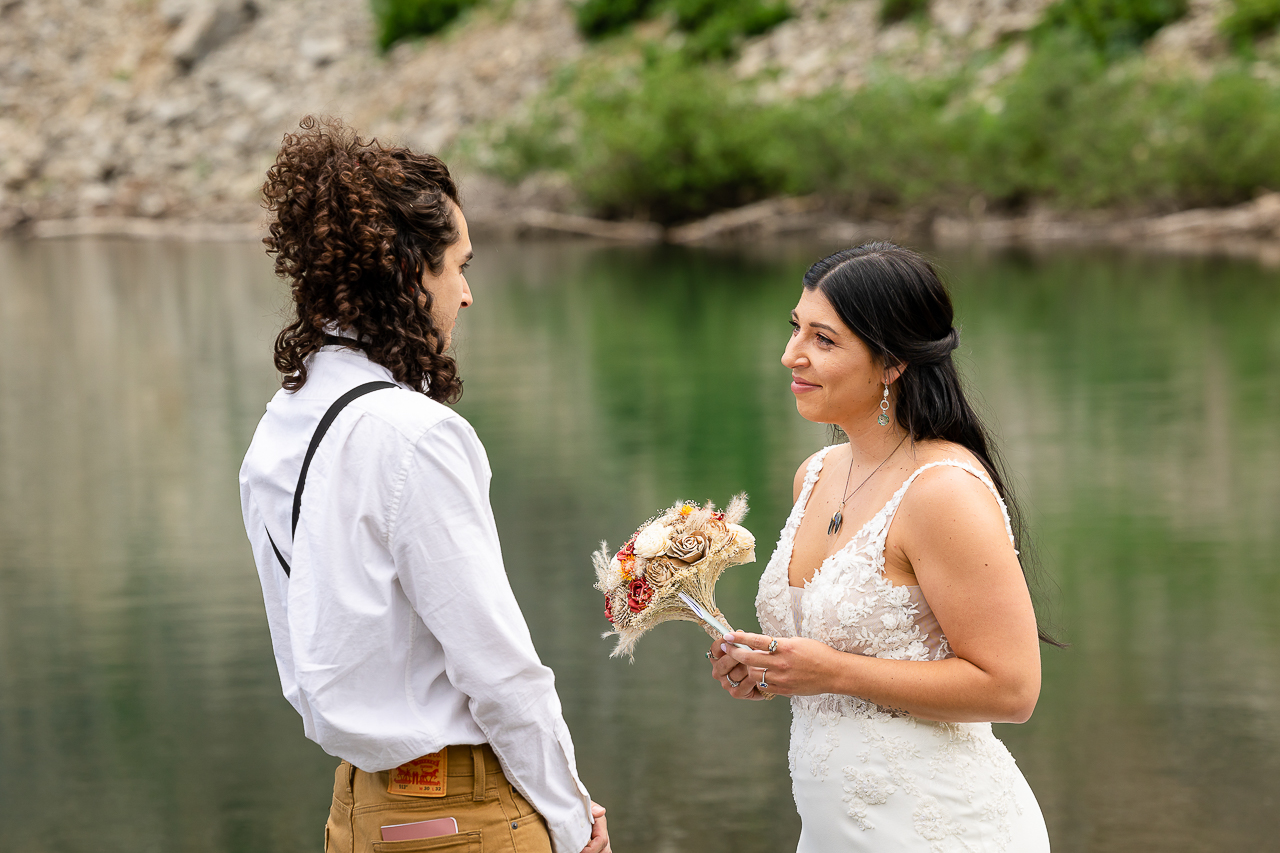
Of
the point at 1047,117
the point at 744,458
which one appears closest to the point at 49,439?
the point at 744,458

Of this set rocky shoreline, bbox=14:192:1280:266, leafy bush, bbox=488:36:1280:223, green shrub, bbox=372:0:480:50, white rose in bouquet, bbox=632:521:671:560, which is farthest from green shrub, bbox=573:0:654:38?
white rose in bouquet, bbox=632:521:671:560

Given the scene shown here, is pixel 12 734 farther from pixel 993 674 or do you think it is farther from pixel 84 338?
pixel 84 338

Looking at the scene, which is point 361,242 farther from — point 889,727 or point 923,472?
point 889,727

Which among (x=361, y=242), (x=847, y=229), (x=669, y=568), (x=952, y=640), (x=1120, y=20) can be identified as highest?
(x=1120, y=20)

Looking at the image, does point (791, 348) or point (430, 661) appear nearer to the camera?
point (430, 661)

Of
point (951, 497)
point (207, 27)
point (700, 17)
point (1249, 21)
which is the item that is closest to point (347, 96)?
point (207, 27)

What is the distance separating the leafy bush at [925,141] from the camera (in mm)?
30953

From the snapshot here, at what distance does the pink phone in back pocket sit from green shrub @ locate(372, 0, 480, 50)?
198 feet

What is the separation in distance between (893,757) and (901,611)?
258 mm

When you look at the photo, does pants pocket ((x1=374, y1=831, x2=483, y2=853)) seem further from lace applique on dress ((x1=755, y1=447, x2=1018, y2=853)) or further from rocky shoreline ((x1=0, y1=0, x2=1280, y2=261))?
rocky shoreline ((x1=0, y1=0, x2=1280, y2=261))

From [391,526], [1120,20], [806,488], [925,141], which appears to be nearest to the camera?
[391,526]

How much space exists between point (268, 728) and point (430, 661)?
401cm

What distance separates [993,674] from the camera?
2104 mm

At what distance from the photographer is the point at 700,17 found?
51.0m
